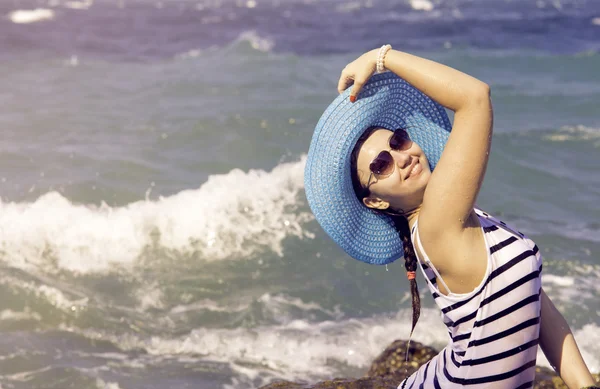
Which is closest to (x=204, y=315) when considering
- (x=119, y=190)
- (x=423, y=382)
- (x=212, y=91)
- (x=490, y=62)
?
(x=119, y=190)

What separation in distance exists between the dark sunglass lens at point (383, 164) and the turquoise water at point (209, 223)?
2967mm

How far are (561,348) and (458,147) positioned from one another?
94 centimetres

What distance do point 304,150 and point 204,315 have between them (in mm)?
4505

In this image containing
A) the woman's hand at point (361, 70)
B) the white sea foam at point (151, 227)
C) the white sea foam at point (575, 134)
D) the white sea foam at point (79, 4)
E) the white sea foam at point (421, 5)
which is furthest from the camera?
the white sea foam at point (421, 5)

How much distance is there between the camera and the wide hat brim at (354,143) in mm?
2957

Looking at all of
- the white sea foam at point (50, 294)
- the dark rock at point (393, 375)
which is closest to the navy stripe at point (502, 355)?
the dark rock at point (393, 375)

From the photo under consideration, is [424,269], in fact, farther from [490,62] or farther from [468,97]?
[490,62]

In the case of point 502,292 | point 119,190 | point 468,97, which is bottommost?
point 119,190

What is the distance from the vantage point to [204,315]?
6.65m

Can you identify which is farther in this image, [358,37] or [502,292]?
[358,37]

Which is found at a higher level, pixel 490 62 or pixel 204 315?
pixel 490 62

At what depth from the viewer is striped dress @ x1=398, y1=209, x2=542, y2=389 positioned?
8.83 feet

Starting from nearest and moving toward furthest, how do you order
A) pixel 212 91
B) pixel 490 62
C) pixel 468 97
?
pixel 468 97
pixel 212 91
pixel 490 62

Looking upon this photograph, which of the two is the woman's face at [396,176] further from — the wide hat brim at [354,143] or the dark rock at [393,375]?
the dark rock at [393,375]
